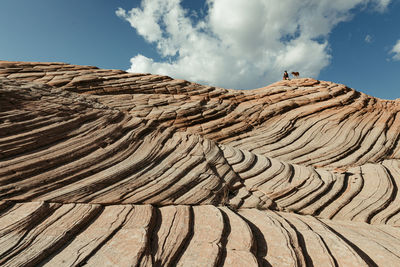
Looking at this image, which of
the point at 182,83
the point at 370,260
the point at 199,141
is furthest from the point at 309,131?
the point at 370,260

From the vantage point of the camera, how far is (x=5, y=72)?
51.0 feet

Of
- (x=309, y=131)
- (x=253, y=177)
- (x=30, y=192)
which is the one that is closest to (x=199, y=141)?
(x=253, y=177)

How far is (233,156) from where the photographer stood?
48.7 ft

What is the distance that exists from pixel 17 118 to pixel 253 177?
12.0 m

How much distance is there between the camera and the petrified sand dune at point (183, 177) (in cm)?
647

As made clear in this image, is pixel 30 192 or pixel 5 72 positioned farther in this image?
pixel 5 72

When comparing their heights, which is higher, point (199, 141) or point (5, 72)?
point (5, 72)

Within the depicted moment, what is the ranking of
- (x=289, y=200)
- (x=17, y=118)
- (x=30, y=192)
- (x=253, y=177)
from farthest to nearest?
(x=253, y=177)
(x=289, y=200)
(x=17, y=118)
(x=30, y=192)

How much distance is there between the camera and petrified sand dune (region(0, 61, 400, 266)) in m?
6.47

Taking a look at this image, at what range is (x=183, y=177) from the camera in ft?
35.7

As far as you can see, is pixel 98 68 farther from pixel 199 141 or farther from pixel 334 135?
pixel 334 135

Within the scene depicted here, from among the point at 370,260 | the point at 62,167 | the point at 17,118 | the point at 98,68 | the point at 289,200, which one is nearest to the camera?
the point at 370,260

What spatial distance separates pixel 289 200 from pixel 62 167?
10.9 meters

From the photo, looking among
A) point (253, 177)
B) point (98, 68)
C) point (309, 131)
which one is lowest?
point (253, 177)
